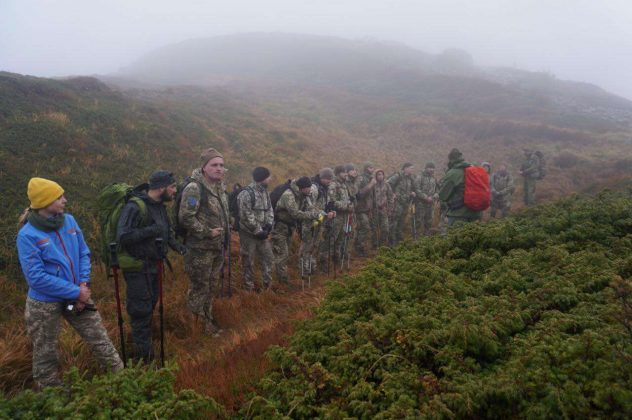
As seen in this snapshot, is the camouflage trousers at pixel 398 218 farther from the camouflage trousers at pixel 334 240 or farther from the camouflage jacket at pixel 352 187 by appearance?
the camouflage trousers at pixel 334 240

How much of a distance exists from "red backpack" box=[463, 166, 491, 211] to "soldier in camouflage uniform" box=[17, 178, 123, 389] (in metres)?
6.10

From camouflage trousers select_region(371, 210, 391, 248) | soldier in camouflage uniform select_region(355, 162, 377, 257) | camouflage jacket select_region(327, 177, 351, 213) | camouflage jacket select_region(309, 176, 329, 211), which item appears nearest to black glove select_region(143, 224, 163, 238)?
camouflage jacket select_region(309, 176, 329, 211)

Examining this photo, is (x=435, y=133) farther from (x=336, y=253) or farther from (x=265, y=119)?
(x=336, y=253)

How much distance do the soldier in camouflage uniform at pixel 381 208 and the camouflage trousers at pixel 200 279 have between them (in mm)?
5992

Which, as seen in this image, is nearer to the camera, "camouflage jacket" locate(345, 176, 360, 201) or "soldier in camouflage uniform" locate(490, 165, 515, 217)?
"camouflage jacket" locate(345, 176, 360, 201)

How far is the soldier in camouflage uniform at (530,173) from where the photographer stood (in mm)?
14070

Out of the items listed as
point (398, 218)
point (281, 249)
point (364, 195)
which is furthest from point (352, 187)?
point (281, 249)

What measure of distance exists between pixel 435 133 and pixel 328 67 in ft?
90.1

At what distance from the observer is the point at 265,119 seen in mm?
26625

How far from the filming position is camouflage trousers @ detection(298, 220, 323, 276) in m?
8.12

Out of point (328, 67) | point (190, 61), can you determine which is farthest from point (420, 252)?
point (190, 61)

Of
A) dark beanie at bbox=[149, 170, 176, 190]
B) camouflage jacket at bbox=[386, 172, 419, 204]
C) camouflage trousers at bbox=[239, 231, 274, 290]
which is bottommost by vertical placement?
camouflage trousers at bbox=[239, 231, 274, 290]

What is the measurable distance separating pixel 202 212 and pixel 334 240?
426cm

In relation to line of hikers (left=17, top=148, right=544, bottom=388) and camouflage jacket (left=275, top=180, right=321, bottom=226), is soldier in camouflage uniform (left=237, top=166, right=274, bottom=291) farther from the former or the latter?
camouflage jacket (left=275, top=180, right=321, bottom=226)
